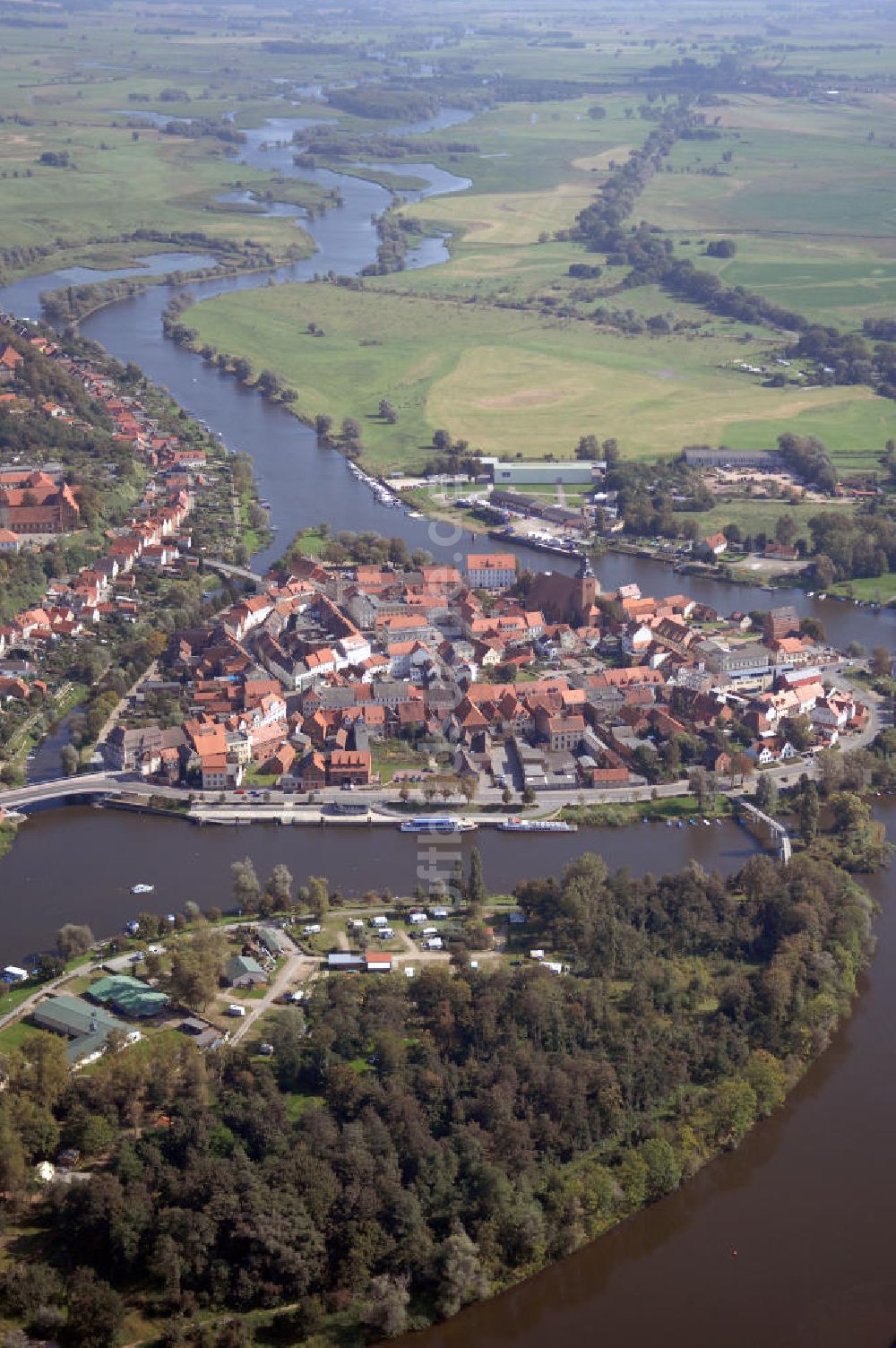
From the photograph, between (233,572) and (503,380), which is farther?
(503,380)

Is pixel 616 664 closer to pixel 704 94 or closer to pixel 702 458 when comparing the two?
pixel 702 458

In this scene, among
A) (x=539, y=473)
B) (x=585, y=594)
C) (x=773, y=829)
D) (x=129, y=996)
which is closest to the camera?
(x=129, y=996)

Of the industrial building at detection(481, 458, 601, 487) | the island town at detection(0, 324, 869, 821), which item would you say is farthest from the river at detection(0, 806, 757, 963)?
the industrial building at detection(481, 458, 601, 487)

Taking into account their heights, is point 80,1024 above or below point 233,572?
below

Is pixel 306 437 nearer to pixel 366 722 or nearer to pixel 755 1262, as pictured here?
pixel 366 722

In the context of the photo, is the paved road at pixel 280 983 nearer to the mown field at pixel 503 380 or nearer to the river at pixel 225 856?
the river at pixel 225 856

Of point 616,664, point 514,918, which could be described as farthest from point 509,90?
point 514,918

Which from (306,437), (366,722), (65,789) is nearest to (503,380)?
(306,437)
